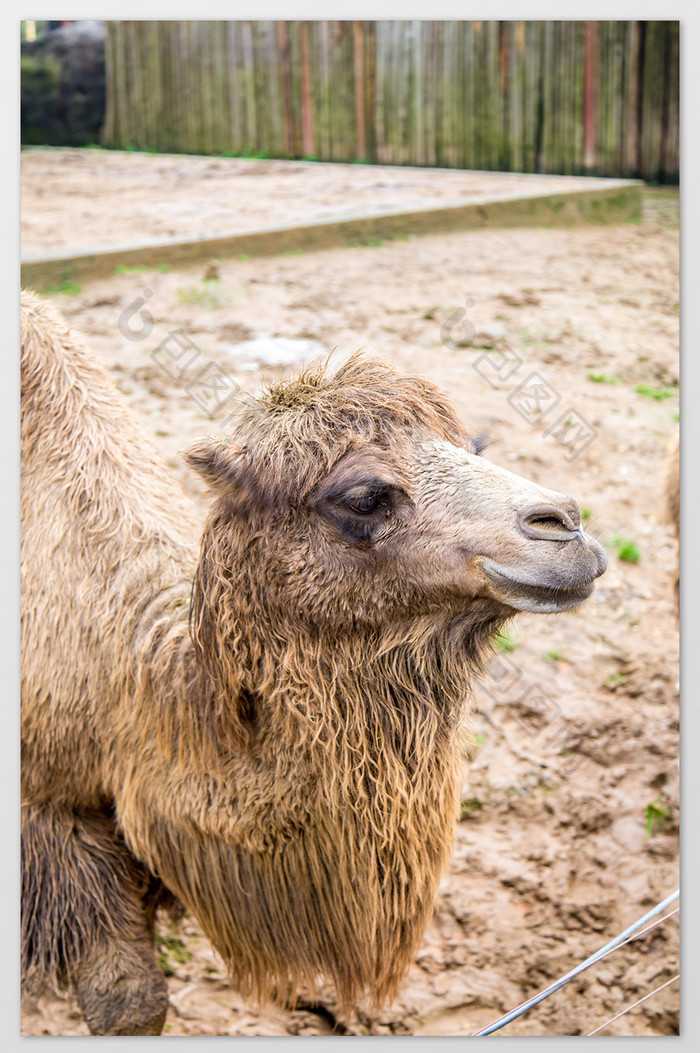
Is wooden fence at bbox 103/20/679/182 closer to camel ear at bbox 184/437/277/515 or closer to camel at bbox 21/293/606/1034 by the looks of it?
camel at bbox 21/293/606/1034

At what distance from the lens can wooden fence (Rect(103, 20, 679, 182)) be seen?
208cm

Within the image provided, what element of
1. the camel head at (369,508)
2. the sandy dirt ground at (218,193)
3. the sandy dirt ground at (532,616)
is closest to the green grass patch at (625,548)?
the sandy dirt ground at (532,616)

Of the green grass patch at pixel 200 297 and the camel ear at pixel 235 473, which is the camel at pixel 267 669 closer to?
the camel ear at pixel 235 473

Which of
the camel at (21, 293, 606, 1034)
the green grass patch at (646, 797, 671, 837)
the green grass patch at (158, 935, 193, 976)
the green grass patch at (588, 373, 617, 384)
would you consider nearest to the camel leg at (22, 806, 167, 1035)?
the camel at (21, 293, 606, 1034)

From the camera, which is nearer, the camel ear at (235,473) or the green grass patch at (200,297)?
the camel ear at (235,473)

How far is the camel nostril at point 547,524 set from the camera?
3.69 ft

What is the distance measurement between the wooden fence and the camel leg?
163 centimetres

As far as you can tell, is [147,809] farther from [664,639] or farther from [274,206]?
[274,206]

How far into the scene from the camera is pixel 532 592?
3.73 ft

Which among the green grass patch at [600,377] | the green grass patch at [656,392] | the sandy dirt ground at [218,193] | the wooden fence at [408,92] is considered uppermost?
the wooden fence at [408,92]

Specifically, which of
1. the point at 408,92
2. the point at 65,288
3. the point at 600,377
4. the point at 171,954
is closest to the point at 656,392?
the point at 600,377

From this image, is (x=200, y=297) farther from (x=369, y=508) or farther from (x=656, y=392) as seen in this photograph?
(x=369, y=508)

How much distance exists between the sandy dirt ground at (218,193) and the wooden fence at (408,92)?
5 cm

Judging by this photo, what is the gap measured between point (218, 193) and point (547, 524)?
6.15ft
